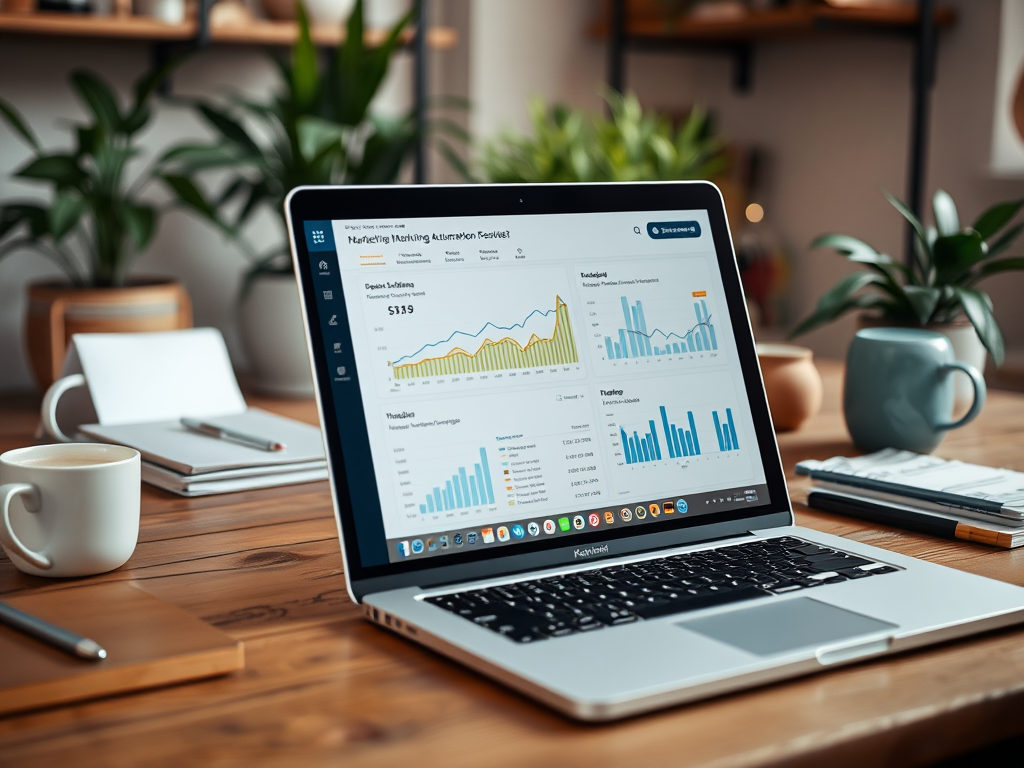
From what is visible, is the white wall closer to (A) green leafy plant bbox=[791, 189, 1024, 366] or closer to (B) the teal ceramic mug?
(A) green leafy plant bbox=[791, 189, 1024, 366]

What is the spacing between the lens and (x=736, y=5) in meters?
2.63

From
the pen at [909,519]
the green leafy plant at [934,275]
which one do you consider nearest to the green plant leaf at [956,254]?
the green leafy plant at [934,275]

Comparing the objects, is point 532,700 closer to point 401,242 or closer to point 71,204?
point 401,242

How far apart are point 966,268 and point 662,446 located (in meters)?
0.64

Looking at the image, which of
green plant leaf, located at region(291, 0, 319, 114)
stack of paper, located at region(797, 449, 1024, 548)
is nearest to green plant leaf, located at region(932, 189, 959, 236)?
stack of paper, located at region(797, 449, 1024, 548)

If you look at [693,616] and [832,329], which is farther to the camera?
[832,329]

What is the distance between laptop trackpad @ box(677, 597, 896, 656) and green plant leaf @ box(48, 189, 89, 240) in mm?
1238

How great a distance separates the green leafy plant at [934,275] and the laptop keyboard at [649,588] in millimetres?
517

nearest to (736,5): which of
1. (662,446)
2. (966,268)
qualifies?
(966,268)

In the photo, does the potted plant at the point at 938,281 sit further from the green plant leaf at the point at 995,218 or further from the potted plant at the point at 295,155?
the potted plant at the point at 295,155

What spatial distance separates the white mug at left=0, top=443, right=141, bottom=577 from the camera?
2.50 ft

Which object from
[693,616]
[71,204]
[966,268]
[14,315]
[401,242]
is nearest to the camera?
[693,616]

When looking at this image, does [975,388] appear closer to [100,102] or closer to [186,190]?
[186,190]

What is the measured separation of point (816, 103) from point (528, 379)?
2.25 metres
